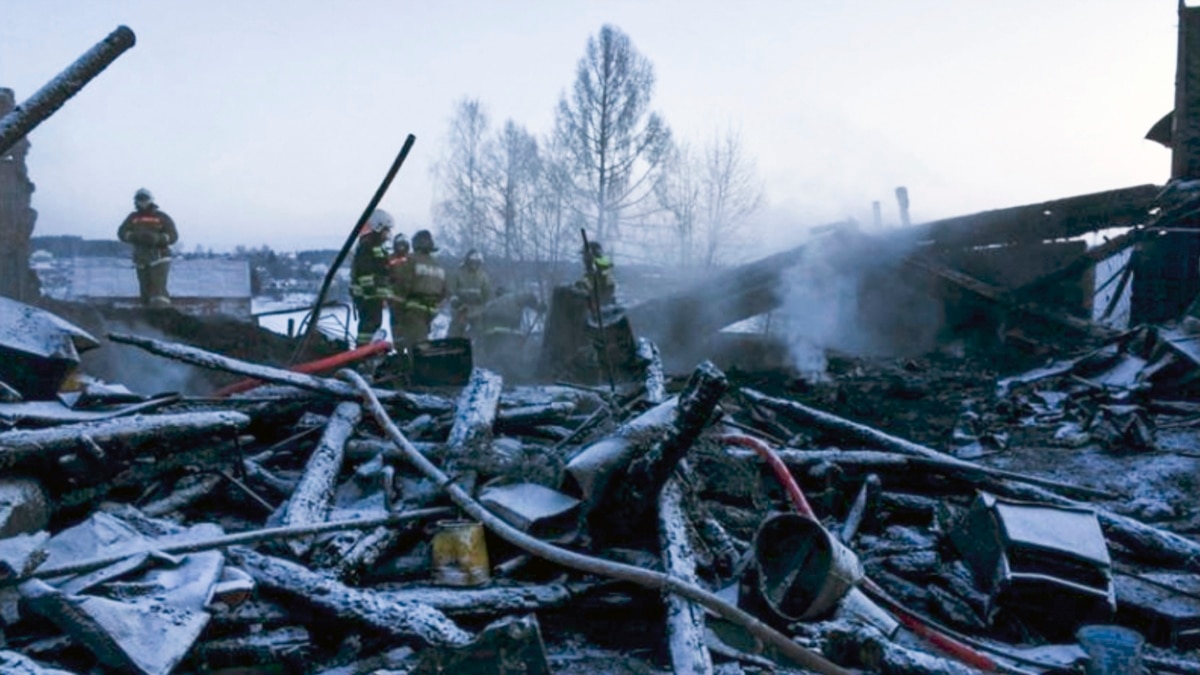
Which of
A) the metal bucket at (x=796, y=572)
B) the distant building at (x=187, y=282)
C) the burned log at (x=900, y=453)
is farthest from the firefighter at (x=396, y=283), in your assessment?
the distant building at (x=187, y=282)

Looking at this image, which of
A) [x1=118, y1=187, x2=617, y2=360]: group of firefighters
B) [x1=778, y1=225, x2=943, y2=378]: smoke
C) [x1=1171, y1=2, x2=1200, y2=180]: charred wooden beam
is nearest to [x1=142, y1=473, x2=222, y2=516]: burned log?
[x1=118, y1=187, x2=617, y2=360]: group of firefighters

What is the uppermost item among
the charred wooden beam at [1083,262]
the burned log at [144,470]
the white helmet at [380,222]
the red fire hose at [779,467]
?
the white helmet at [380,222]

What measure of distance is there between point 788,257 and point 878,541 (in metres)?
10.9

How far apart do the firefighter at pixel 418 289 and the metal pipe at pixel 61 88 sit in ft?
25.5

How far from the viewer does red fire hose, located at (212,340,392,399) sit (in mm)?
6645

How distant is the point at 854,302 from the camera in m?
16.6

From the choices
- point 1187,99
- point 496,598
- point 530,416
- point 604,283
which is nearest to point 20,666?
point 496,598

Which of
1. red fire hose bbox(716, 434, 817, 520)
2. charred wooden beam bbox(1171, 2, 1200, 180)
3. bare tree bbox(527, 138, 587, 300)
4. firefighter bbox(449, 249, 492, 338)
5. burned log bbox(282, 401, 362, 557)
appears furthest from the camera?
bare tree bbox(527, 138, 587, 300)

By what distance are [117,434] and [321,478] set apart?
1.06m

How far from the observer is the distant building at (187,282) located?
21.9 meters

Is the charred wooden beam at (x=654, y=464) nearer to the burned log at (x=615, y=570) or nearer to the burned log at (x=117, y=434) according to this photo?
the burned log at (x=615, y=570)

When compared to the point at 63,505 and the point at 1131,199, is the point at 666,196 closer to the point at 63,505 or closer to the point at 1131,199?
the point at 1131,199

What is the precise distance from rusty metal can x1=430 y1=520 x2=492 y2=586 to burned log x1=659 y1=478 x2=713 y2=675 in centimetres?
87

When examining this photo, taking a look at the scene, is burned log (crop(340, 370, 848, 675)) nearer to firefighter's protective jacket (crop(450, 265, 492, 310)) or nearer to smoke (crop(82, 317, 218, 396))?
smoke (crop(82, 317, 218, 396))
